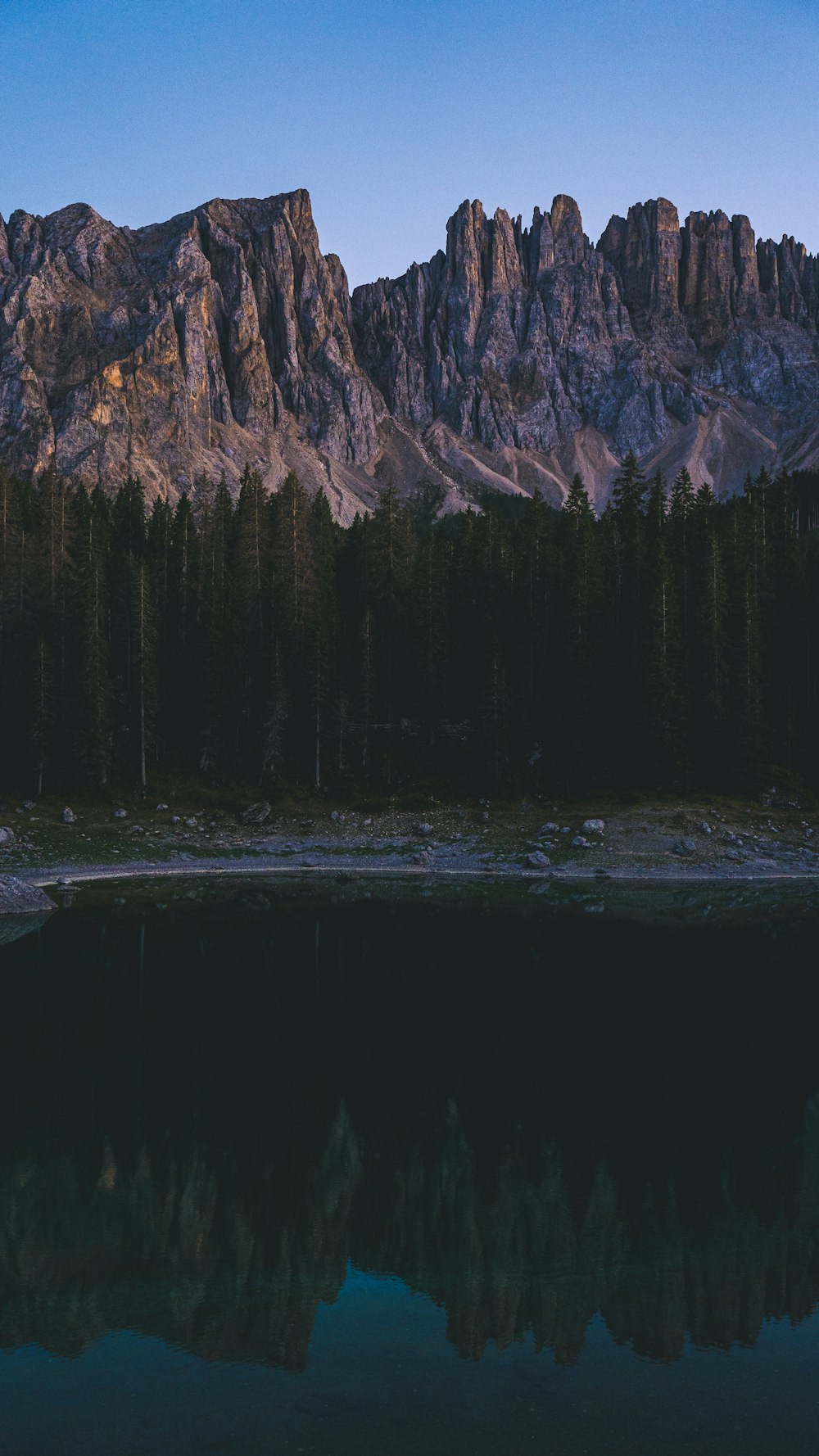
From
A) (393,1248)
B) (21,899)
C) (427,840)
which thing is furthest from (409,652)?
(393,1248)

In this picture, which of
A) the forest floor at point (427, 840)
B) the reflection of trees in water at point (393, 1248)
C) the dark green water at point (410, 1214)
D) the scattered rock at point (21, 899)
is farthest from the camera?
the forest floor at point (427, 840)

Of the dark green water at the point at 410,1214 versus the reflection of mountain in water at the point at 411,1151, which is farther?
the reflection of mountain in water at the point at 411,1151

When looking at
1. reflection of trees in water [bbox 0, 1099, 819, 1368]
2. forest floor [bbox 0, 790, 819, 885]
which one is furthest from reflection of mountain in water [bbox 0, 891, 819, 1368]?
forest floor [bbox 0, 790, 819, 885]

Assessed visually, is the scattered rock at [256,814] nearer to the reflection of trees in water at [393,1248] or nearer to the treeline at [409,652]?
the treeline at [409,652]

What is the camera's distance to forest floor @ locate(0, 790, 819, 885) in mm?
54156

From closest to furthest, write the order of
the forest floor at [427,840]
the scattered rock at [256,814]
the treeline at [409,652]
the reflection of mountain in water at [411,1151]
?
the reflection of mountain in water at [411,1151] < the forest floor at [427,840] < the scattered rock at [256,814] < the treeline at [409,652]

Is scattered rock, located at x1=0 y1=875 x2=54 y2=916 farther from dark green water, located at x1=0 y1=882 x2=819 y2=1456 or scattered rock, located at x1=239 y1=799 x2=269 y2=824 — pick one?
scattered rock, located at x1=239 y1=799 x2=269 y2=824

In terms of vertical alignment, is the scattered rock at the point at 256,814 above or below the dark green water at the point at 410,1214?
above

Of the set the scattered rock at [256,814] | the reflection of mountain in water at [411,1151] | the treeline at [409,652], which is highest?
the treeline at [409,652]

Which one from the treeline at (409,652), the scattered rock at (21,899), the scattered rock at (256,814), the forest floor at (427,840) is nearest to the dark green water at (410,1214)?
the scattered rock at (21,899)

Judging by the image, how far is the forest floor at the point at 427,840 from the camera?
5416 cm

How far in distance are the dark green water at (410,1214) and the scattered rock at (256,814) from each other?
33.1 meters

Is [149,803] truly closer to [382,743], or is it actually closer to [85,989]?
[382,743]

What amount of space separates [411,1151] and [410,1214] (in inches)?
85.2
